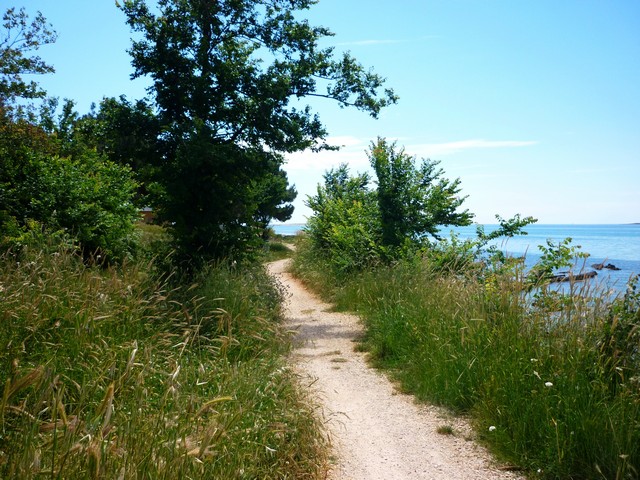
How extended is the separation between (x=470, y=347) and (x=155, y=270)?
629 centimetres

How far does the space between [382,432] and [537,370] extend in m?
1.72

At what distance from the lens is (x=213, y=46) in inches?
462

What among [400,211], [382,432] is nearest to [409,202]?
[400,211]

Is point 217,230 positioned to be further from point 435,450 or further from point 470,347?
point 435,450

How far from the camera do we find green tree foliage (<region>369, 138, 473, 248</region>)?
47.1 feet

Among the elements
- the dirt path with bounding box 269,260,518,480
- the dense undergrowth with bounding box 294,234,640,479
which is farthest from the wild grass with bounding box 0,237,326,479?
the dense undergrowth with bounding box 294,234,640,479

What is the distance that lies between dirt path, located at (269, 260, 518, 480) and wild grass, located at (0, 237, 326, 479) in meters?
0.61

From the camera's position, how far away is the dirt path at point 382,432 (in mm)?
4879

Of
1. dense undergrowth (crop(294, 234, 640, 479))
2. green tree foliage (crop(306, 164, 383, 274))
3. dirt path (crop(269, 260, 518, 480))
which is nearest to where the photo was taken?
dense undergrowth (crop(294, 234, 640, 479))

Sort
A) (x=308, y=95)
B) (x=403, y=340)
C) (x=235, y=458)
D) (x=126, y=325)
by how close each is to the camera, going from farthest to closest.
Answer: (x=308, y=95) < (x=403, y=340) < (x=126, y=325) < (x=235, y=458)

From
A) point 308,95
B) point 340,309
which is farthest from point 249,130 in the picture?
point 340,309

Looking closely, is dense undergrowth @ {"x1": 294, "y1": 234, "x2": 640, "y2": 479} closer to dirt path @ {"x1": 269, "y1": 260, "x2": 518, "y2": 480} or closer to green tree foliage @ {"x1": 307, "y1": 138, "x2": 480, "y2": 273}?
dirt path @ {"x1": 269, "y1": 260, "x2": 518, "y2": 480}

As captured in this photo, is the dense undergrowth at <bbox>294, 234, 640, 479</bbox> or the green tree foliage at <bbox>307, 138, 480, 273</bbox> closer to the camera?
the dense undergrowth at <bbox>294, 234, 640, 479</bbox>

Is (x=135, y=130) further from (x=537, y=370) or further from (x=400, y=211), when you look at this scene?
(x=537, y=370)
